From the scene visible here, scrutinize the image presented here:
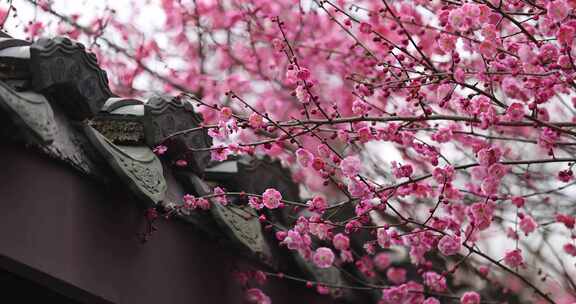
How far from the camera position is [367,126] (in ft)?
13.0

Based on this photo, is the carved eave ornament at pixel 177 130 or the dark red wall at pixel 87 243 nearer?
the dark red wall at pixel 87 243

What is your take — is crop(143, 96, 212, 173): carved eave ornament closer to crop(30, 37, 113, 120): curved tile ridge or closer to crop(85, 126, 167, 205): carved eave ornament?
crop(85, 126, 167, 205): carved eave ornament

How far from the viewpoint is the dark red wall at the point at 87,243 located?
9.77 feet

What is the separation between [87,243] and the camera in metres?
3.33

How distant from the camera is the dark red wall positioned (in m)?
2.98

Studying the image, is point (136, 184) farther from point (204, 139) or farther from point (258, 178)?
point (258, 178)

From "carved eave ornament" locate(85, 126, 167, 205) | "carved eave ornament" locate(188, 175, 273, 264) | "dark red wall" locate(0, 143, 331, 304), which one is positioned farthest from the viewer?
"carved eave ornament" locate(188, 175, 273, 264)

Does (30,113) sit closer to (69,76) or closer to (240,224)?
(69,76)

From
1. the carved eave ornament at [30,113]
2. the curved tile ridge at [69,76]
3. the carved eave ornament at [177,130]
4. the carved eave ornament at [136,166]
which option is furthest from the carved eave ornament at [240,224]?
the carved eave ornament at [30,113]

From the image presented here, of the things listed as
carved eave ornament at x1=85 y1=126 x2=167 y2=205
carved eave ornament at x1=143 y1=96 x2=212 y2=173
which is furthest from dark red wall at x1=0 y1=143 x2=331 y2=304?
carved eave ornament at x1=143 y1=96 x2=212 y2=173

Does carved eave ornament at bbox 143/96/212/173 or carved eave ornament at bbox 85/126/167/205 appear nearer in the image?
carved eave ornament at bbox 85/126/167/205

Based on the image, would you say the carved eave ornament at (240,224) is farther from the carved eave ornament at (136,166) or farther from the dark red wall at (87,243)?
the carved eave ornament at (136,166)

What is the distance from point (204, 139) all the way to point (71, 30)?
3.48m

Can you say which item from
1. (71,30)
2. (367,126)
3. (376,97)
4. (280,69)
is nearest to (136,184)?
(367,126)
